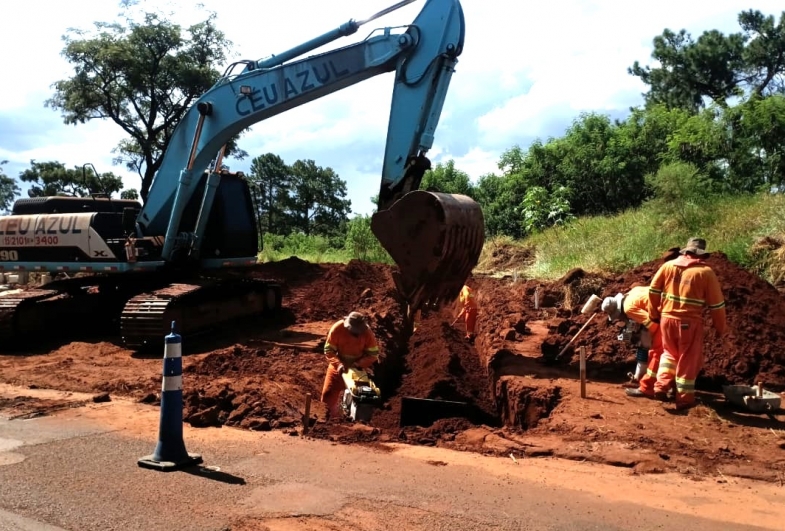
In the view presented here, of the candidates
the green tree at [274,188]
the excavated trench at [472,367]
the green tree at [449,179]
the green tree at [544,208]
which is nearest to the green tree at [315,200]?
the green tree at [274,188]

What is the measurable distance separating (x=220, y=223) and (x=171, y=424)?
Answer: 7.98 metres

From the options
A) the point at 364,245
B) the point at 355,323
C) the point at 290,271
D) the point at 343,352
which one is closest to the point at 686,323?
the point at 355,323

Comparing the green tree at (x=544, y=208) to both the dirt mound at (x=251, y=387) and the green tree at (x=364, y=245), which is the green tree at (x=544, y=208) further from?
the dirt mound at (x=251, y=387)

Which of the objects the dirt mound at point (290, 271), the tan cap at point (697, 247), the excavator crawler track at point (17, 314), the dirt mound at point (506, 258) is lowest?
the excavator crawler track at point (17, 314)

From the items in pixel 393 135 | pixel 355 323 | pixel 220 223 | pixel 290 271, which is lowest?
pixel 355 323

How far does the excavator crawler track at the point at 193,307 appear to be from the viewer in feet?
33.4

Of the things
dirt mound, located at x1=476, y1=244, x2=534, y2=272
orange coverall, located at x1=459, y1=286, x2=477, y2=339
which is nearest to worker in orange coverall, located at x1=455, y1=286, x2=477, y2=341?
orange coverall, located at x1=459, y1=286, x2=477, y2=339

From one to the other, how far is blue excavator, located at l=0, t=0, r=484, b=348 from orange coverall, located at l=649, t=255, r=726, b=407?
→ 7.14 feet

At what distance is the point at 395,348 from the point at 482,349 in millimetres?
1536

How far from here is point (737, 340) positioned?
→ 857cm

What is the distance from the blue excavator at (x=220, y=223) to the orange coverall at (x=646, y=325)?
202cm

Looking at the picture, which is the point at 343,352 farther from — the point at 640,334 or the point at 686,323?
the point at 686,323

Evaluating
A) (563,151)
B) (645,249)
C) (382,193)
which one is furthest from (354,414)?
(563,151)

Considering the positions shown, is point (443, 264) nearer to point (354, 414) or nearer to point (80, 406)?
point (354, 414)
